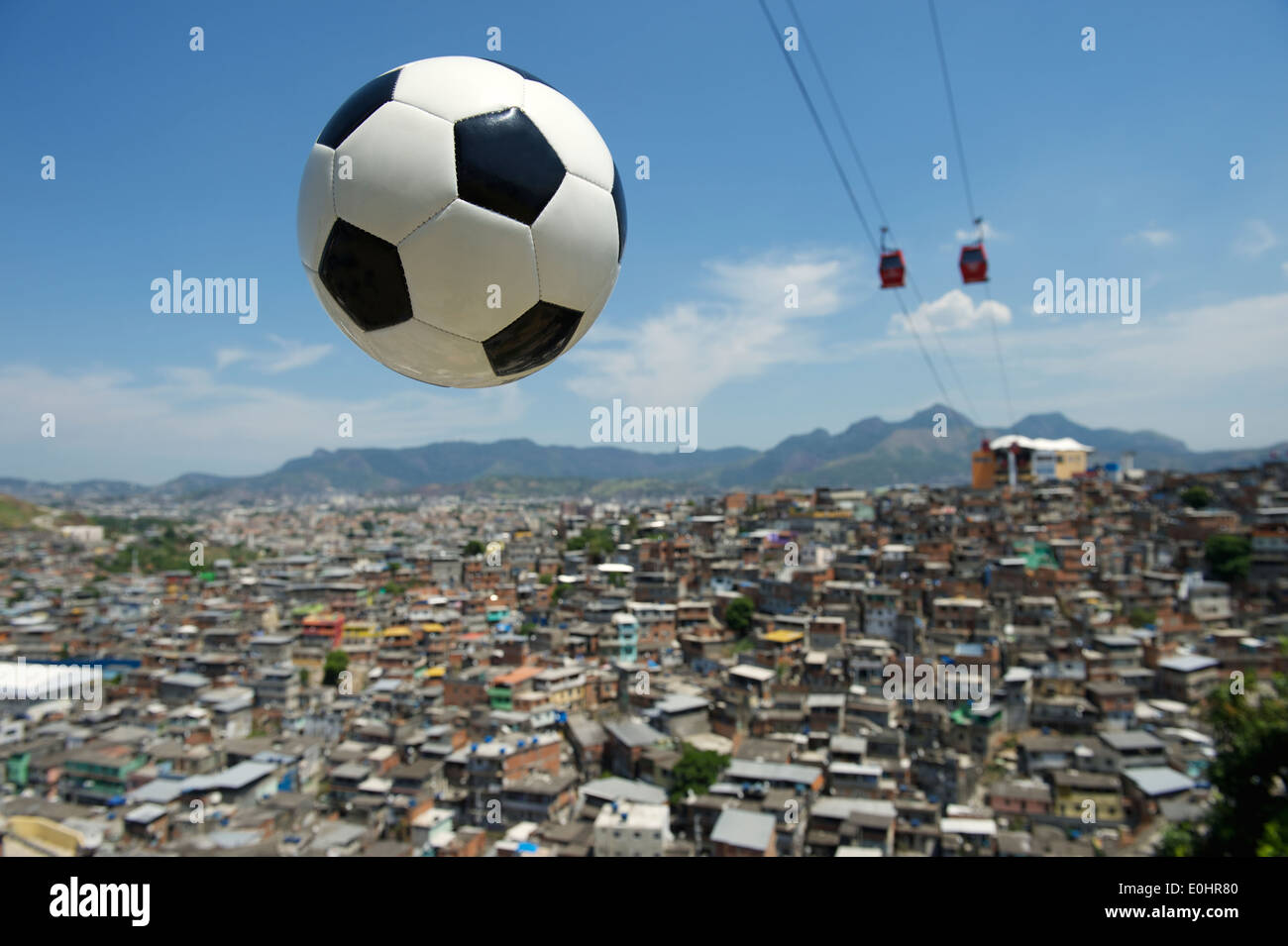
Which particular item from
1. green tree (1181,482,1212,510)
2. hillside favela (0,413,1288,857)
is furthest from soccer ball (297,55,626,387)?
green tree (1181,482,1212,510)

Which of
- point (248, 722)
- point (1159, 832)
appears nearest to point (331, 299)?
point (1159, 832)

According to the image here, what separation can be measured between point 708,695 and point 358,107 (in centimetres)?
1862

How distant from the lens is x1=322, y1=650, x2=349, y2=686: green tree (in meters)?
22.9

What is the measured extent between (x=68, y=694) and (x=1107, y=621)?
2996 centimetres

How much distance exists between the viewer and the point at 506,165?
1.57m

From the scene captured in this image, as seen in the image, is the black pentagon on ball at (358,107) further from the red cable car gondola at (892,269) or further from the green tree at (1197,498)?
the green tree at (1197,498)

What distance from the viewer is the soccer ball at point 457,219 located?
152 centimetres

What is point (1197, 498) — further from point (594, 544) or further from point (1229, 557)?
point (594, 544)

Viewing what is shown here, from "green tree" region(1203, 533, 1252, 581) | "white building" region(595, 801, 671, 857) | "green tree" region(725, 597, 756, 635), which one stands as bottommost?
"white building" region(595, 801, 671, 857)

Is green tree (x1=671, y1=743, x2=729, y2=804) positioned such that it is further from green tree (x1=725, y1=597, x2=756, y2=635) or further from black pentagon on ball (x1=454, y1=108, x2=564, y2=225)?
black pentagon on ball (x1=454, y1=108, x2=564, y2=225)

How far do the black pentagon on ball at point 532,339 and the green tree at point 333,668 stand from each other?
76.9 ft

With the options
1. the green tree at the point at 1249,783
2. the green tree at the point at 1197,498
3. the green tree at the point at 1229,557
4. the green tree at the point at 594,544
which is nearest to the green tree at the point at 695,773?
the green tree at the point at 1249,783

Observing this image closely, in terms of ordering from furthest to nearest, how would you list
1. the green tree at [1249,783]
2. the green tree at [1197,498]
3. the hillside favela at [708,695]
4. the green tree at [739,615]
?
the green tree at [1197,498] < the green tree at [739,615] < the hillside favela at [708,695] < the green tree at [1249,783]

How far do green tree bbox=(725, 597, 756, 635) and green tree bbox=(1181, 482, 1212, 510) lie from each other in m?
22.9
